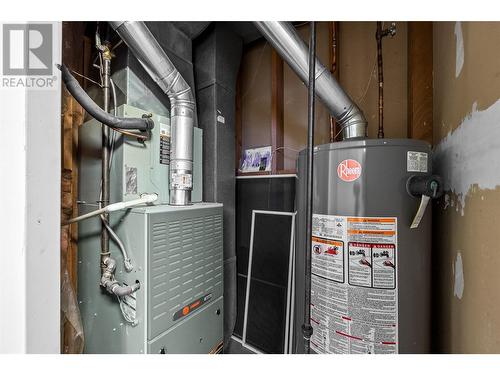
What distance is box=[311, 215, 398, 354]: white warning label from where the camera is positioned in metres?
0.64

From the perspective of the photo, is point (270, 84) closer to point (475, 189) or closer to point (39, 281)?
point (475, 189)

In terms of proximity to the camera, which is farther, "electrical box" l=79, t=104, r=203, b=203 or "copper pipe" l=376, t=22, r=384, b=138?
"copper pipe" l=376, t=22, r=384, b=138

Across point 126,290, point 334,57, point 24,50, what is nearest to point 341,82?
point 334,57

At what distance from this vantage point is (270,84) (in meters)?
1.49

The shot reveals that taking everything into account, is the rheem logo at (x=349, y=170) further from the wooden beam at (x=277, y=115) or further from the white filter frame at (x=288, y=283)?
the wooden beam at (x=277, y=115)

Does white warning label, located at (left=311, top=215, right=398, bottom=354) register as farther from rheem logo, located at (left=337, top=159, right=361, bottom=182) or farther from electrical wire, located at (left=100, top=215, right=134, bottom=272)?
electrical wire, located at (left=100, top=215, right=134, bottom=272)

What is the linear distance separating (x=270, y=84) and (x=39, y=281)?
4.86 ft

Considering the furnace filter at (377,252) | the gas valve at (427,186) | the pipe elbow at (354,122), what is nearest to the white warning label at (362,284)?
the furnace filter at (377,252)

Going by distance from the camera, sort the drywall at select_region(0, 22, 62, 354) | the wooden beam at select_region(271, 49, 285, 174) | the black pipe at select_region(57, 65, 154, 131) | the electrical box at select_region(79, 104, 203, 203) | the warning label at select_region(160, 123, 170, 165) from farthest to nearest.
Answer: the wooden beam at select_region(271, 49, 285, 174), the warning label at select_region(160, 123, 170, 165), the electrical box at select_region(79, 104, 203, 203), the black pipe at select_region(57, 65, 154, 131), the drywall at select_region(0, 22, 62, 354)

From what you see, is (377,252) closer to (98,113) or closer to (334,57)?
(98,113)

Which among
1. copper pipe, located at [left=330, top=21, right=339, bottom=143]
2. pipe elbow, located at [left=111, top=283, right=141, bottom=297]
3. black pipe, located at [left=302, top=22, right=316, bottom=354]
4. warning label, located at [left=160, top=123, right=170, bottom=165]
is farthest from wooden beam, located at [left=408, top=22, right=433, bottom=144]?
pipe elbow, located at [left=111, top=283, right=141, bottom=297]

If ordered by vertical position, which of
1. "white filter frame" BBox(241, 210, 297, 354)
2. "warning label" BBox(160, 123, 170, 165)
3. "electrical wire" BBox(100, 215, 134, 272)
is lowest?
"white filter frame" BBox(241, 210, 297, 354)

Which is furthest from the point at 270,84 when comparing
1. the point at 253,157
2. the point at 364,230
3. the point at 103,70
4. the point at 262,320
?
the point at 262,320

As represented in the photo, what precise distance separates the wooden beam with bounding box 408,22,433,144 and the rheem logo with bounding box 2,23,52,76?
1.30 m
